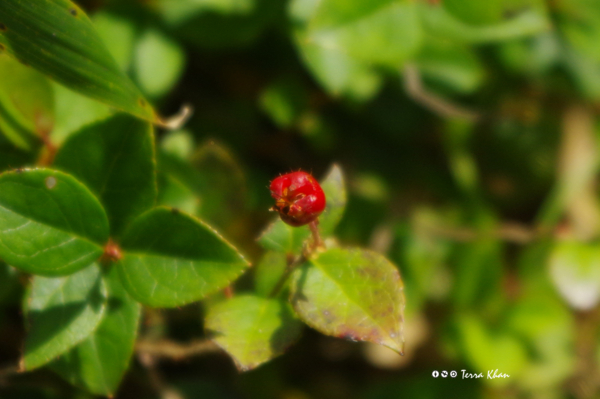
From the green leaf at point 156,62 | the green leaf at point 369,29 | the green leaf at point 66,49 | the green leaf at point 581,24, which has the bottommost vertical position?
the green leaf at point 66,49

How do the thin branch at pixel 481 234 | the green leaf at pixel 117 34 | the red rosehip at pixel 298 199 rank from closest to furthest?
the red rosehip at pixel 298 199 < the green leaf at pixel 117 34 < the thin branch at pixel 481 234

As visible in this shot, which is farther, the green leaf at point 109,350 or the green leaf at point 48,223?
the green leaf at point 109,350

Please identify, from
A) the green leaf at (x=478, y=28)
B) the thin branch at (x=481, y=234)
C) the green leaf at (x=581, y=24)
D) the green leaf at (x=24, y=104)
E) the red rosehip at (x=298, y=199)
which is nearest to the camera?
the red rosehip at (x=298, y=199)

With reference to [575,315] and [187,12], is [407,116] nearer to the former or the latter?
[187,12]

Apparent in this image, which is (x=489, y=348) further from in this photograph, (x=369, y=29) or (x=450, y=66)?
(x=369, y=29)

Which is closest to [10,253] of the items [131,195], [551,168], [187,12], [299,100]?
[131,195]

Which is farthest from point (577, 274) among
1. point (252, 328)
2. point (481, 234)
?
point (252, 328)

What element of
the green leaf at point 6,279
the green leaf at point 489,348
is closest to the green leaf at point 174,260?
the green leaf at point 6,279

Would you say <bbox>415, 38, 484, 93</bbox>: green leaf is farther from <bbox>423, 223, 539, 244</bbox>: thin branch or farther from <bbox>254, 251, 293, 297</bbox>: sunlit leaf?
<bbox>254, 251, 293, 297</bbox>: sunlit leaf

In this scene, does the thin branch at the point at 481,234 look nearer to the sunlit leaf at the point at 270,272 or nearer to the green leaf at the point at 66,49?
the sunlit leaf at the point at 270,272
